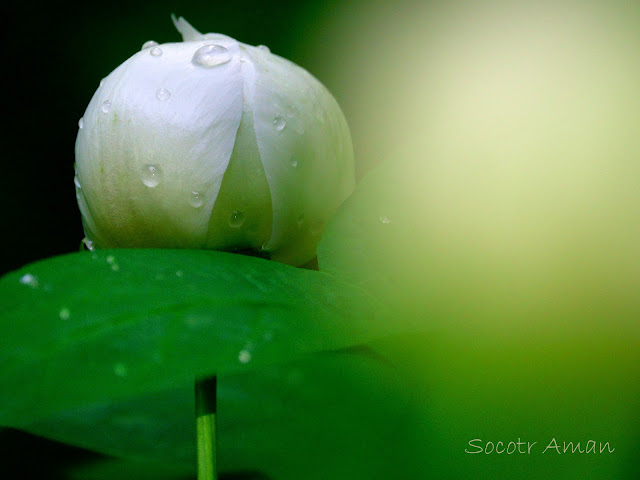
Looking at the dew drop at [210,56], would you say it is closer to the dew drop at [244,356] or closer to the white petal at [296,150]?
the white petal at [296,150]

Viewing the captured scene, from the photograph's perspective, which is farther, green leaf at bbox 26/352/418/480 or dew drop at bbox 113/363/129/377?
green leaf at bbox 26/352/418/480

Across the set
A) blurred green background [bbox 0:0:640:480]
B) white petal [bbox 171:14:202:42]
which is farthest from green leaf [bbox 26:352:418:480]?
white petal [bbox 171:14:202:42]

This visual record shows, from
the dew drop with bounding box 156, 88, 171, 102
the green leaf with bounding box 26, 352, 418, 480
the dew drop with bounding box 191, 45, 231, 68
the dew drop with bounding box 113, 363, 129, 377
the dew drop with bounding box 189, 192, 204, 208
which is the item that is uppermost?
the dew drop with bounding box 191, 45, 231, 68

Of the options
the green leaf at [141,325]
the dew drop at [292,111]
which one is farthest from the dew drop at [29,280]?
the dew drop at [292,111]

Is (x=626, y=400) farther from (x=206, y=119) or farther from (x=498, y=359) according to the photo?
(x=206, y=119)

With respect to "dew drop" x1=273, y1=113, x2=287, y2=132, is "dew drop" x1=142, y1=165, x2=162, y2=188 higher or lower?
lower

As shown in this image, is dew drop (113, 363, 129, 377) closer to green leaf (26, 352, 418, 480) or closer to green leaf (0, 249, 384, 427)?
green leaf (0, 249, 384, 427)

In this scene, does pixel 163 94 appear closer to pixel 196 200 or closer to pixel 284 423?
→ pixel 196 200
